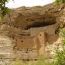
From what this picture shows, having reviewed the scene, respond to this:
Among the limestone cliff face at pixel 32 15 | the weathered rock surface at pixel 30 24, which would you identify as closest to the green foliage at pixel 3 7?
the weathered rock surface at pixel 30 24

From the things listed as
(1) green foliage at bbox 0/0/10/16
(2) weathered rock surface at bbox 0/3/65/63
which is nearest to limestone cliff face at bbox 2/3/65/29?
(2) weathered rock surface at bbox 0/3/65/63

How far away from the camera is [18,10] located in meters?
23.5

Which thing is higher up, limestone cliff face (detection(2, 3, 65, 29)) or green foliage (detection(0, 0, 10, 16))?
limestone cliff face (detection(2, 3, 65, 29))

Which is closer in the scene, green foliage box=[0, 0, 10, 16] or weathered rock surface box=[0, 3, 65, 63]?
green foliage box=[0, 0, 10, 16]

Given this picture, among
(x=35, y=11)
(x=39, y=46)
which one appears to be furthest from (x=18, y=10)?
(x=39, y=46)

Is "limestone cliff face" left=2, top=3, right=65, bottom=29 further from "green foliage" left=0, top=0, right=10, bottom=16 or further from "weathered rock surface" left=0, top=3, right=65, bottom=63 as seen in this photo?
"green foliage" left=0, top=0, right=10, bottom=16

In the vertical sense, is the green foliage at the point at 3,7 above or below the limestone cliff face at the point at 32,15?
below

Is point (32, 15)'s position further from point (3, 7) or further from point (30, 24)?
point (3, 7)

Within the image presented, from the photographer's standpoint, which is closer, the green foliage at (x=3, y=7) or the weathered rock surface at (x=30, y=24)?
the green foliage at (x=3, y=7)

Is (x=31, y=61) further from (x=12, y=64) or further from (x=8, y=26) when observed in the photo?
(x=8, y=26)

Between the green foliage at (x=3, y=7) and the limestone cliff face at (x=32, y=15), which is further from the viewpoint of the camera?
the limestone cliff face at (x=32, y=15)

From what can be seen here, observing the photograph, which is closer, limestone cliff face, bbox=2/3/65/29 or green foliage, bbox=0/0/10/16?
green foliage, bbox=0/0/10/16

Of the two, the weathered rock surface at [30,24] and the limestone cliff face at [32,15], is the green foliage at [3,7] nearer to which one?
the weathered rock surface at [30,24]

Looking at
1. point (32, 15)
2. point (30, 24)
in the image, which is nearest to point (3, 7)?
point (32, 15)
